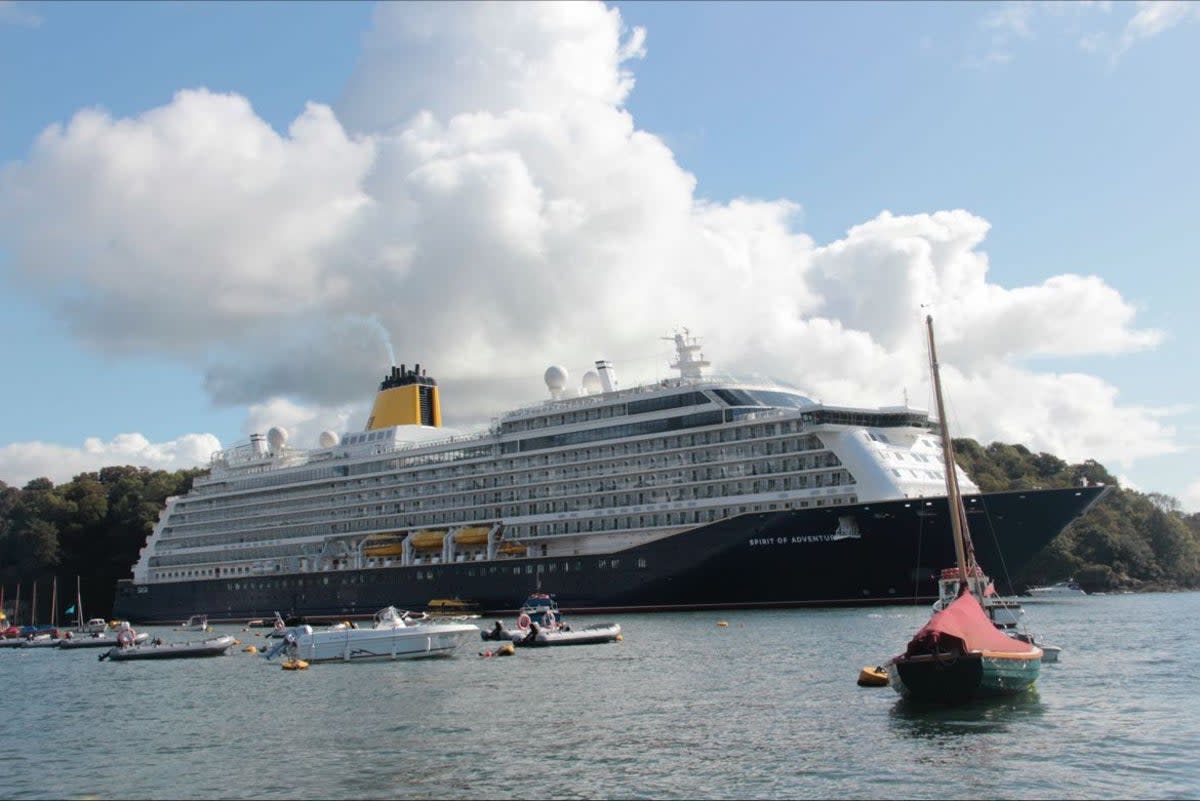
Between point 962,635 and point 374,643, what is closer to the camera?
point 962,635

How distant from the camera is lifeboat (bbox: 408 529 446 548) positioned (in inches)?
3364

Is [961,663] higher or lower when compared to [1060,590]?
higher

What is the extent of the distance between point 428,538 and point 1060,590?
76.0 meters

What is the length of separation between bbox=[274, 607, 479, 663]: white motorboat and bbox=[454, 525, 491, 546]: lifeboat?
29.0 meters

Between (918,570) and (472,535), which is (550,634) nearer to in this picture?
(918,570)

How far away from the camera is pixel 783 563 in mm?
64500

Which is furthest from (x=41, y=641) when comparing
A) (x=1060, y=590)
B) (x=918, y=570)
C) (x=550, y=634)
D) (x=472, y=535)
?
(x=1060, y=590)

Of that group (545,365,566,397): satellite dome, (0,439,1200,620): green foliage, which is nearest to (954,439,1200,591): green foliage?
(0,439,1200,620): green foliage

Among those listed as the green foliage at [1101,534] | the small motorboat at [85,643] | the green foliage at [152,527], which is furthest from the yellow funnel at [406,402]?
the green foliage at [1101,534]

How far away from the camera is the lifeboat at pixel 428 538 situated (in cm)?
8544

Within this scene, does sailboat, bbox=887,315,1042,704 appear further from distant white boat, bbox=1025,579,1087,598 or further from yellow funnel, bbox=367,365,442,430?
distant white boat, bbox=1025,579,1087,598

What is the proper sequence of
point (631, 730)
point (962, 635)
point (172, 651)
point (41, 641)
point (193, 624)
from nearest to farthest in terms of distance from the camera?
point (631, 730)
point (962, 635)
point (172, 651)
point (41, 641)
point (193, 624)

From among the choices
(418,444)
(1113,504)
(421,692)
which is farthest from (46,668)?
(1113,504)

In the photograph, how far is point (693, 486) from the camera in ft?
236
